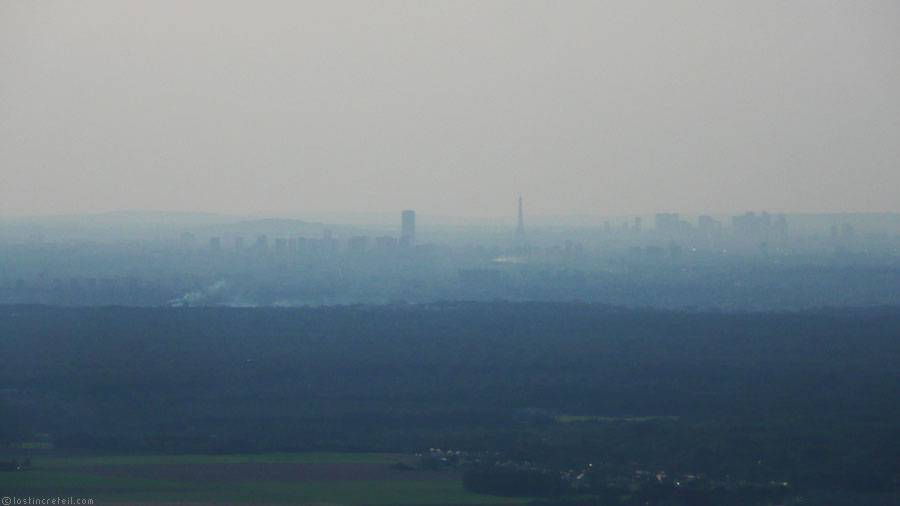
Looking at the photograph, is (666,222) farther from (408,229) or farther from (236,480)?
(236,480)

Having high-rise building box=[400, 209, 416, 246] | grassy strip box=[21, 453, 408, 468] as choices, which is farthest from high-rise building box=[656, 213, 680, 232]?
grassy strip box=[21, 453, 408, 468]

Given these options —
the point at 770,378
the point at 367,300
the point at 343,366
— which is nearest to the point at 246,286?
the point at 367,300

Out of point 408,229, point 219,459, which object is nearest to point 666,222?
point 408,229

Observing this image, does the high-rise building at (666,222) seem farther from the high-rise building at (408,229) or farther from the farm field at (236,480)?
the farm field at (236,480)

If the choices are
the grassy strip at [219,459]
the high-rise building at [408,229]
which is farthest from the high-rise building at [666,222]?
the grassy strip at [219,459]

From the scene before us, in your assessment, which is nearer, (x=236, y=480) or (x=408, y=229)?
(x=236, y=480)

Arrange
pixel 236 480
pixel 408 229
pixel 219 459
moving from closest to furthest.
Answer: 1. pixel 236 480
2. pixel 219 459
3. pixel 408 229
